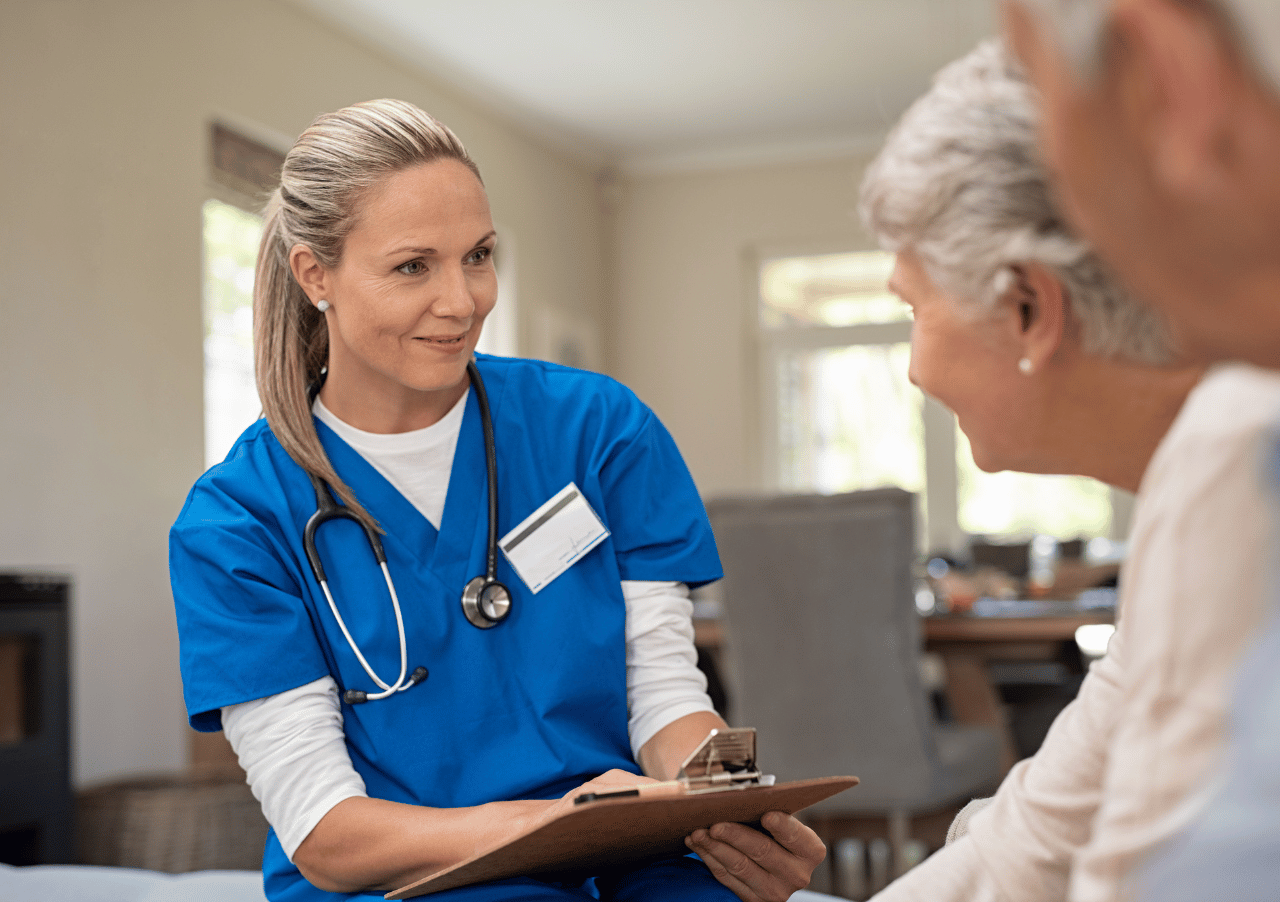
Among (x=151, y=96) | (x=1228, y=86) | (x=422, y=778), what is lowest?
(x=422, y=778)

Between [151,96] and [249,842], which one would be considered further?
[151,96]

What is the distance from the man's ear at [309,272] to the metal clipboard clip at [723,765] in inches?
25.9

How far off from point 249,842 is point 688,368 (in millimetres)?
4222

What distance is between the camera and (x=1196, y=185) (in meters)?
0.41

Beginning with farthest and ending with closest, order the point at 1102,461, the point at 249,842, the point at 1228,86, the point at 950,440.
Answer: the point at 950,440
the point at 249,842
the point at 1102,461
the point at 1228,86

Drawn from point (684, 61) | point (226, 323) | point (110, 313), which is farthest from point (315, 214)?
point (684, 61)

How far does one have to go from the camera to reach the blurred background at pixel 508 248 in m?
3.65

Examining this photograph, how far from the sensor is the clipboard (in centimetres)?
90

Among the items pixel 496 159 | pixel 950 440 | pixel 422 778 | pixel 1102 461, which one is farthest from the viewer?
pixel 950 440

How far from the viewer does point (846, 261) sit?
22.7 feet

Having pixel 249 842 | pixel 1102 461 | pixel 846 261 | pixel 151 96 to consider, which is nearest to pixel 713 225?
pixel 846 261

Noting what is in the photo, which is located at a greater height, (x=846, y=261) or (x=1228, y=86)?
(x=846, y=261)

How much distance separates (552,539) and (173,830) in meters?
2.37

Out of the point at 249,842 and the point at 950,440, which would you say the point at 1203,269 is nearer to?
the point at 249,842
